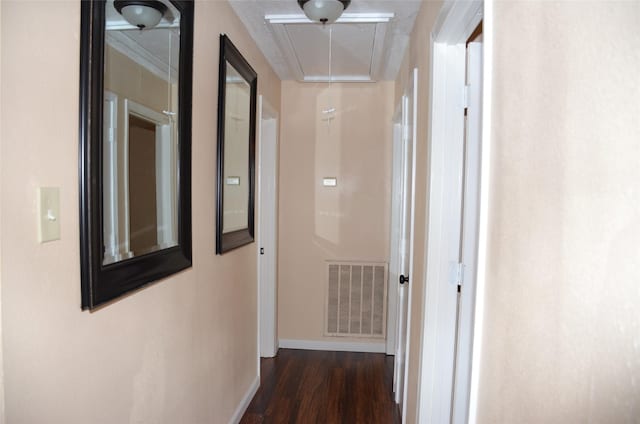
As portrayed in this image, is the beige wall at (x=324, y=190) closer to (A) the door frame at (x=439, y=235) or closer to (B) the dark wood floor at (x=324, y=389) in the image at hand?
(B) the dark wood floor at (x=324, y=389)

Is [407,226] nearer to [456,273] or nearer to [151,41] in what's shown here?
[456,273]

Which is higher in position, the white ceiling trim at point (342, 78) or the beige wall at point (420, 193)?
the white ceiling trim at point (342, 78)

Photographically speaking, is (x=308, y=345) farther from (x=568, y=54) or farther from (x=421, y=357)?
(x=568, y=54)

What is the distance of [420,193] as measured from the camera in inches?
81.0

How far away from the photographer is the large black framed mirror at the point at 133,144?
1.00 metres

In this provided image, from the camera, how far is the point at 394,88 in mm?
3578

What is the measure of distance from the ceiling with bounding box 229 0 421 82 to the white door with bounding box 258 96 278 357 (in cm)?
57

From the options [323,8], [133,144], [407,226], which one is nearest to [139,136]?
[133,144]

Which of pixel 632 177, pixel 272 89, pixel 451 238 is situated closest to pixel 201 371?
pixel 451 238

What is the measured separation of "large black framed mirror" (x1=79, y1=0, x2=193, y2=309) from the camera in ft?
Result: 3.29

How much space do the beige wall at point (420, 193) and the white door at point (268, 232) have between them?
5.18ft

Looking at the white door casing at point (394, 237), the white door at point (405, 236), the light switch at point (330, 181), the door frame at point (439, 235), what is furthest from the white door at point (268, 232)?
the door frame at point (439, 235)

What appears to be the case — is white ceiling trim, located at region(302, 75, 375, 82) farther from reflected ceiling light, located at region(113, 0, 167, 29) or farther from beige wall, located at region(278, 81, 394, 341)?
reflected ceiling light, located at region(113, 0, 167, 29)

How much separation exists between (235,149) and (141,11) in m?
1.09
